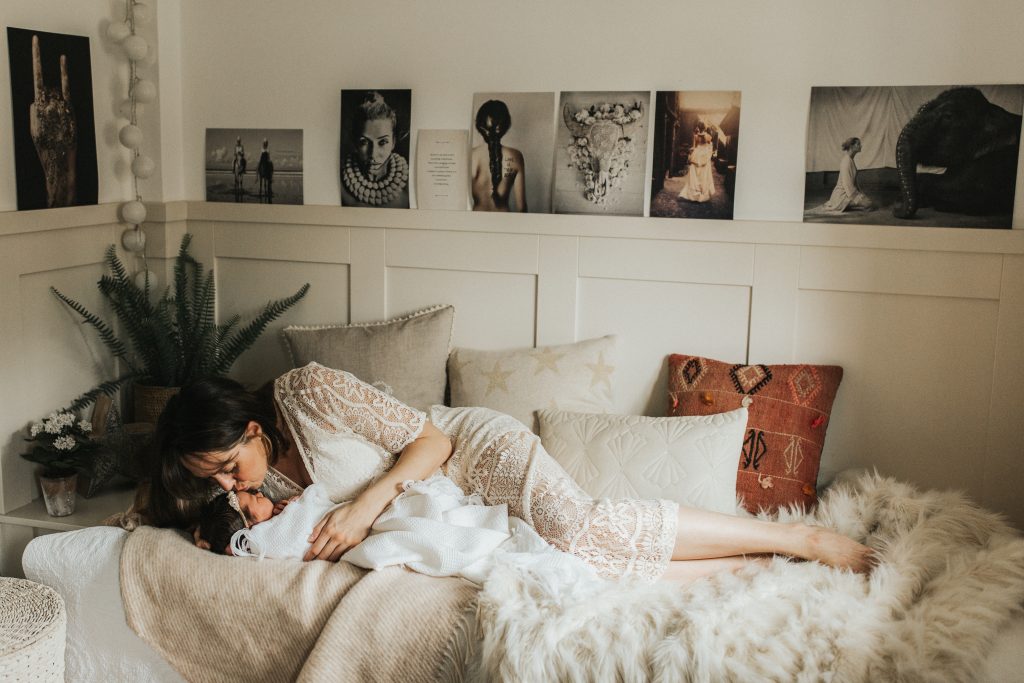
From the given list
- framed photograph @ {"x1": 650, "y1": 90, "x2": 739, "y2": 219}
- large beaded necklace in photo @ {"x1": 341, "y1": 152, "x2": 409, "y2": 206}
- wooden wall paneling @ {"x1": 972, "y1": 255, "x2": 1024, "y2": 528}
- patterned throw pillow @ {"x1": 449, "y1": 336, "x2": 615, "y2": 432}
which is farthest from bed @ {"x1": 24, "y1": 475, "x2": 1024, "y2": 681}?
large beaded necklace in photo @ {"x1": 341, "y1": 152, "x2": 409, "y2": 206}

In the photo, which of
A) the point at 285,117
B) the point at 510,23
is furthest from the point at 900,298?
the point at 285,117

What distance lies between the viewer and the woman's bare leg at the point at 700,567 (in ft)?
6.89

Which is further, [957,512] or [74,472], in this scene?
[74,472]

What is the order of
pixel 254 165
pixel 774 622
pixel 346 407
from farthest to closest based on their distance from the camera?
pixel 254 165
pixel 346 407
pixel 774 622

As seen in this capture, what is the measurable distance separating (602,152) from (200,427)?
1.28 m

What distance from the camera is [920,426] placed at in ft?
8.22

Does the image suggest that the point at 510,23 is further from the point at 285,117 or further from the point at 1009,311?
the point at 1009,311

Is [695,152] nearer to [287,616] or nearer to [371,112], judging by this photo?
[371,112]

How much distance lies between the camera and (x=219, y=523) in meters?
2.18

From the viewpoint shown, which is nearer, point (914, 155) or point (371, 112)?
point (914, 155)

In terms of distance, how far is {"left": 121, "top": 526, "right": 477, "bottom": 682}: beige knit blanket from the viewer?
6.24ft

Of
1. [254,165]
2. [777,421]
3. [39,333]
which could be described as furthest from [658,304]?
[39,333]

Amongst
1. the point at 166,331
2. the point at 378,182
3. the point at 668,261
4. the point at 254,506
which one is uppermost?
the point at 378,182

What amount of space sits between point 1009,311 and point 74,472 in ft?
7.97
